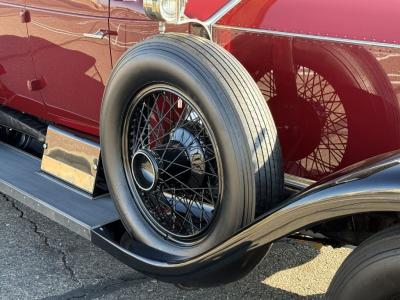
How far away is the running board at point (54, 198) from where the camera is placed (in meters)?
2.64

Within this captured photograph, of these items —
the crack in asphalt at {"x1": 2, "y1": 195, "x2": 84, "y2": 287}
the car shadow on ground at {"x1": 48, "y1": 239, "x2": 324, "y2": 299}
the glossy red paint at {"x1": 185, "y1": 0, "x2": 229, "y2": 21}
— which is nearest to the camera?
the glossy red paint at {"x1": 185, "y1": 0, "x2": 229, "y2": 21}

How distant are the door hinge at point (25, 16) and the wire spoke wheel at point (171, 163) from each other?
1.18m

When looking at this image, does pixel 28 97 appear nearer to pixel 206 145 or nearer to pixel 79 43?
pixel 79 43

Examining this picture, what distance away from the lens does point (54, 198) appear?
2852mm

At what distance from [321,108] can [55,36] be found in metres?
1.54

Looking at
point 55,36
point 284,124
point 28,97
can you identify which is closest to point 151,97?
point 284,124

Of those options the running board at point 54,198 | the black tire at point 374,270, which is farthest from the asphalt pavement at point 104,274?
the black tire at point 374,270

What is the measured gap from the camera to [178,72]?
2131 millimetres

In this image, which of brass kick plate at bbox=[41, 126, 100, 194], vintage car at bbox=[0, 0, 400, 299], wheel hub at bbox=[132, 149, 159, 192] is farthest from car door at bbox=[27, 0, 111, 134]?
wheel hub at bbox=[132, 149, 159, 192]

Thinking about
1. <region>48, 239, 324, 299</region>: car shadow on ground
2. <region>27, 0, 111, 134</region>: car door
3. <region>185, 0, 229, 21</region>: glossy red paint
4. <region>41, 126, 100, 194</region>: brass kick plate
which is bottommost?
<region>48, 239, 324, 299</region>: car shadow on ground

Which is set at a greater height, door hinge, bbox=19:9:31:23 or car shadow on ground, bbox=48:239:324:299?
door hinge, bbox=19:9:31:23

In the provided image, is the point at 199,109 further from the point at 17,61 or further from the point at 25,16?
the point at 17,61

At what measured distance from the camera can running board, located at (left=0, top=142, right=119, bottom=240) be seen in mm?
2641

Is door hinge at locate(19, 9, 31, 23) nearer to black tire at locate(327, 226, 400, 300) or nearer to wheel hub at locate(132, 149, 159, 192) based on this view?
wheel hub at locate(132, 149, 159, 192)
